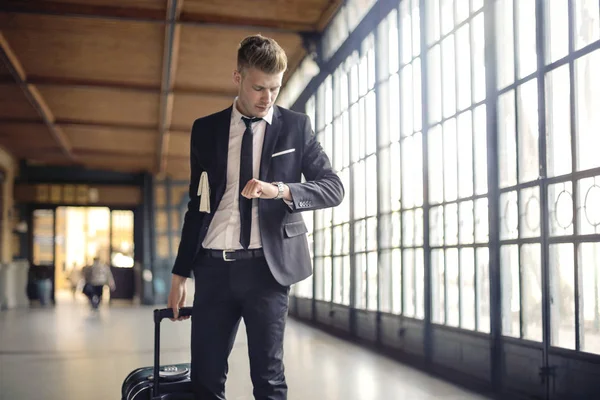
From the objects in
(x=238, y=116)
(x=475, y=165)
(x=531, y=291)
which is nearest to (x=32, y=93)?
(x=475, y=165)

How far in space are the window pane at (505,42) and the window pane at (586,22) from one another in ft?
2.13

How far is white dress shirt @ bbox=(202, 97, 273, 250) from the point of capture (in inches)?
70.3

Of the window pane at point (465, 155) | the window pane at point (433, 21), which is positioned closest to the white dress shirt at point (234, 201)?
the window pane at point (465, 155)

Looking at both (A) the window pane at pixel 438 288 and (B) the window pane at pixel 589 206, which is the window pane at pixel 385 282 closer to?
(A) the window pane at pixel 438 288

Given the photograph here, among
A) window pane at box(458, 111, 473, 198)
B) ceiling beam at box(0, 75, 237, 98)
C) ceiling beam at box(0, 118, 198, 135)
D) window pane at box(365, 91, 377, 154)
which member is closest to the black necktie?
window pane at box(458, 111, 473, 198)

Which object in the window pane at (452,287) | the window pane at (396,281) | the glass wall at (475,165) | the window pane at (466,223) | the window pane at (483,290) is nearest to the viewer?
the glass wall at (475,165)

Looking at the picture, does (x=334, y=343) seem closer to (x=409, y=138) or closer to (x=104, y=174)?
(x=409, y=138)

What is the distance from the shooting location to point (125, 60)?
8.17 metres

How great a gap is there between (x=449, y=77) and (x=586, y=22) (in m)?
1.61

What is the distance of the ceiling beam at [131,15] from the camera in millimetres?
6598

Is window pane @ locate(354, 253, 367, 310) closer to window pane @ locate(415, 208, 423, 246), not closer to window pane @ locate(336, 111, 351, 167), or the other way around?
window pane @ locate(336, 111, 351, 167)

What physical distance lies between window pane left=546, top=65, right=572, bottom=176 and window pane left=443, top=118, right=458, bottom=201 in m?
1.17

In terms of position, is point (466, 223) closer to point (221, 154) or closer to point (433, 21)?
point (433, 21)

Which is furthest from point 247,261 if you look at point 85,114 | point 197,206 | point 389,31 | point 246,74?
point 85,114
